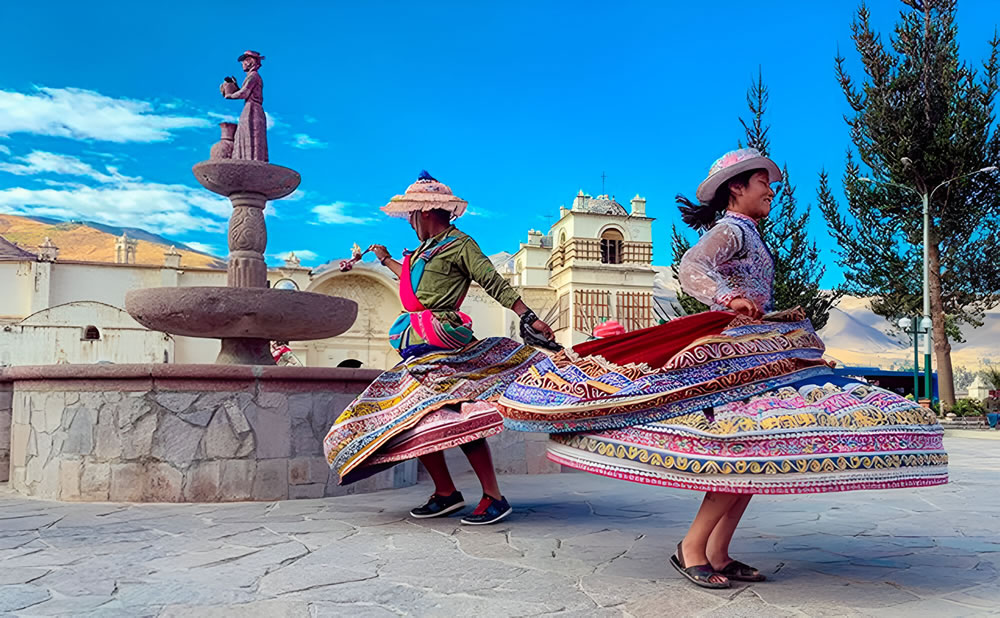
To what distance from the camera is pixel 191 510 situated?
4613mm

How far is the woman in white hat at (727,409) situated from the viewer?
8.43ft

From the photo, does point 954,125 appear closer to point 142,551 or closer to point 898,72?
point 898,72

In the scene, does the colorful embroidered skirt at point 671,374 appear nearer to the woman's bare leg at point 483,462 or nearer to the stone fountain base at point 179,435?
the woman's bare leg at point 483,462

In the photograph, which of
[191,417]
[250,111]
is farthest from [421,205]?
[250,111]

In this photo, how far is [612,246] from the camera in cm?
3634

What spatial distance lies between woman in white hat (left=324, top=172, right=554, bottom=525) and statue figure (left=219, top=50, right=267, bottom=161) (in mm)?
3129

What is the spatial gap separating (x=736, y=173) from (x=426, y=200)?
186 centimetres

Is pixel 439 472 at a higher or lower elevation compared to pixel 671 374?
lower

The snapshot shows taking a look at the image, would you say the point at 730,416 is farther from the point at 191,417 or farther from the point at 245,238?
the point at 245,238

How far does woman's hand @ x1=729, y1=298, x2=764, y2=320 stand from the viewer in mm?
2852

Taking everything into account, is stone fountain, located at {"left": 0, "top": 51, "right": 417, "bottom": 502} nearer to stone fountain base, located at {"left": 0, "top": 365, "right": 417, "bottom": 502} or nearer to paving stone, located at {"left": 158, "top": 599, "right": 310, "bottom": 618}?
stone fountain base, located at {"left": 0, "top": 365, "right": 417, "bottom": 502}

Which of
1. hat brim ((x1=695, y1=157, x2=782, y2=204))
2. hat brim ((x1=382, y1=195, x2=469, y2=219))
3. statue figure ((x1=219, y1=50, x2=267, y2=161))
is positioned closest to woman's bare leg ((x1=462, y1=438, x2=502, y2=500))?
hat brim ((x1=382, y1=195, x2=469, y2=219))

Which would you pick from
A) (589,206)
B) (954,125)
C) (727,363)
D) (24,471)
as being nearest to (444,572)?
(727,363)

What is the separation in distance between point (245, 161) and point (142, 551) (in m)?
3.91
